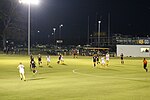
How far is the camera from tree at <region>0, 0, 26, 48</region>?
83.0 metres

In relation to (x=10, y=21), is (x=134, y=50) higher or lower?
lower

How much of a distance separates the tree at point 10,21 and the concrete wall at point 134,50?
89.5 feet

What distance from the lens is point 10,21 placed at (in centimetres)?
8469

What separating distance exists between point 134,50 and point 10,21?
1327 inches

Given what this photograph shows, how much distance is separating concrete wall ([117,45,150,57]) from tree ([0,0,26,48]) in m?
27.3

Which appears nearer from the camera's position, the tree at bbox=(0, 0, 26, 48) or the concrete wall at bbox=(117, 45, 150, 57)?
the concrete wall at bbox=(117, 45, 150, 57)

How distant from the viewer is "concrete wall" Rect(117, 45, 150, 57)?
72.5 meters

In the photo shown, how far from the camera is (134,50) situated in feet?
241

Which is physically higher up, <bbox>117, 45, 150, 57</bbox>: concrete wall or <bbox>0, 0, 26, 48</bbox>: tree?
<bbox>0, 0, 26, 48</bbox>: tree

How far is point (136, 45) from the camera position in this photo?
72.7 m

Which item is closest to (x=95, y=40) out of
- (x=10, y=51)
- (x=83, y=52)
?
(x=83, y=52)

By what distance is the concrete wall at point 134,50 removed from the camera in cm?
7250

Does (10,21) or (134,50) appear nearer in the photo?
(134,50)

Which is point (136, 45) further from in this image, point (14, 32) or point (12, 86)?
point (12, 86)
